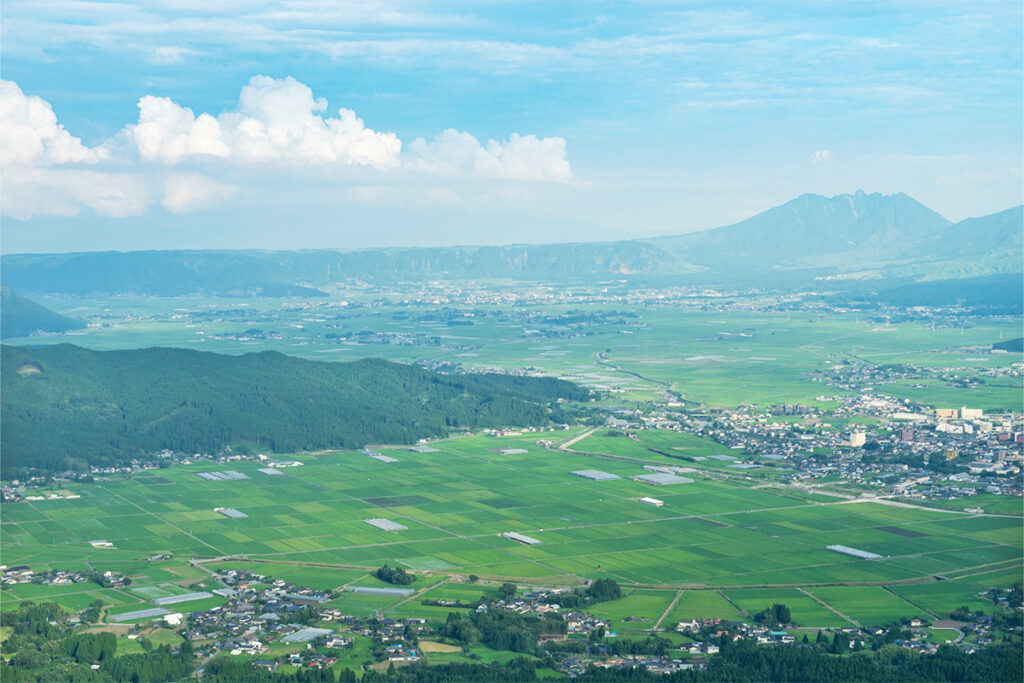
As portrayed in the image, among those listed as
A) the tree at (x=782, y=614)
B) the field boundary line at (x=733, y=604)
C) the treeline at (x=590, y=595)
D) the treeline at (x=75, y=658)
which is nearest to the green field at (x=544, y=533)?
the field boundary line at (x=733, y=604)

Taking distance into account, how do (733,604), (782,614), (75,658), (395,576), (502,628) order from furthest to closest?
(395,576) < (733,604) < (782,614) < (502,628) < (75,658)

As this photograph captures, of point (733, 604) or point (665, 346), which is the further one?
point (665, 346)

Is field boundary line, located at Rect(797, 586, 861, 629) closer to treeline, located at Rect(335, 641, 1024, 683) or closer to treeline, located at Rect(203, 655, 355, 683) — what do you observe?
treeline, located at Rect(335, 641, 1024, 683)

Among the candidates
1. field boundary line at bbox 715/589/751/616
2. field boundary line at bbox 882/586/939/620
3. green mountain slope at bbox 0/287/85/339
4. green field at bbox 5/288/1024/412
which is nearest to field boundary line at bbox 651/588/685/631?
field boundary line at bbox 715/589/751/616

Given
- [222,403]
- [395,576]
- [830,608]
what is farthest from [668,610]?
[222,403]

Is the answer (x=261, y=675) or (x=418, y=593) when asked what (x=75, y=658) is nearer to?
(x=261, y=675)

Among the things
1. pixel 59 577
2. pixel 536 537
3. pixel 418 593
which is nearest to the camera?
pixel 418 593

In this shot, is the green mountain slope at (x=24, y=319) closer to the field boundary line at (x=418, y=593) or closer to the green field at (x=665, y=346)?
the green field at (x=665, y=346)

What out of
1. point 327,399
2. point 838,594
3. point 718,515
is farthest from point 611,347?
point 838,594
